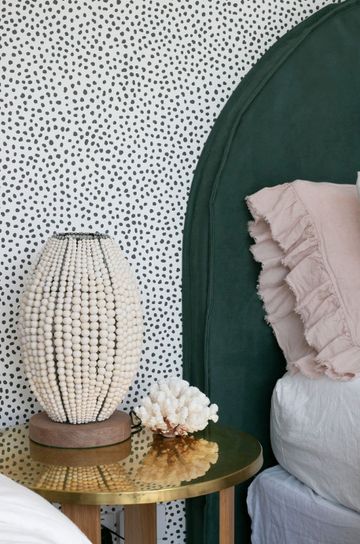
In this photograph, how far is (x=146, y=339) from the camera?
217 centimetres

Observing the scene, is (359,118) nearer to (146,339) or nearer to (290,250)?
(290,250)

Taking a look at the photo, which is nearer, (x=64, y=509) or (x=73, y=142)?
(x=64, y=509)

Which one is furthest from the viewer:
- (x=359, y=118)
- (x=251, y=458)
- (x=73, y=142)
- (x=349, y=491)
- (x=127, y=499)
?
(x=359, y=118)

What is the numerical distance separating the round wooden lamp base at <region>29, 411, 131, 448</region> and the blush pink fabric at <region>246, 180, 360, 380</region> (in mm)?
490

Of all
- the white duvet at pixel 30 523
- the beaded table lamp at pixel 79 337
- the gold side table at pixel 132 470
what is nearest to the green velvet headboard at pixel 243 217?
the gold side table at pixel 132 470

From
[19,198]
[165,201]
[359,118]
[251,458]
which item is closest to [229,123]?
[165,201]

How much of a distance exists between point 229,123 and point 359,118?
38cm

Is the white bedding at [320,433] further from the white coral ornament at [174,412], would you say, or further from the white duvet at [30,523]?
the white duvet at [30,523]

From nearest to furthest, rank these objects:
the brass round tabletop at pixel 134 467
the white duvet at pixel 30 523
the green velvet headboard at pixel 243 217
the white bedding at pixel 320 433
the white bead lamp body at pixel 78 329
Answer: the white duvet at pixel 30 523
the brass round tabletop at pixel 134 467
the white bead lamp body at pixel 78 329
the white bedding at pixel 320 433
the green velvet headboard at pixel 243 217

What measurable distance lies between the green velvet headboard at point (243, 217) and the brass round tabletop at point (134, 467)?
1.07 ft

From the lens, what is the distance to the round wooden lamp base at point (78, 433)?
1736 mm

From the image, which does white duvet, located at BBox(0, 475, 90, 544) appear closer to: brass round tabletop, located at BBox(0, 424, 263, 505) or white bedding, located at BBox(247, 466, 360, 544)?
brass round tabletop, located at BBox(0, 424, 263, 505)

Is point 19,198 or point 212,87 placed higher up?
point 212,87

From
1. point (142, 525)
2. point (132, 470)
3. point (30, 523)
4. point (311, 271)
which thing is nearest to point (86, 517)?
point (132, 470)
